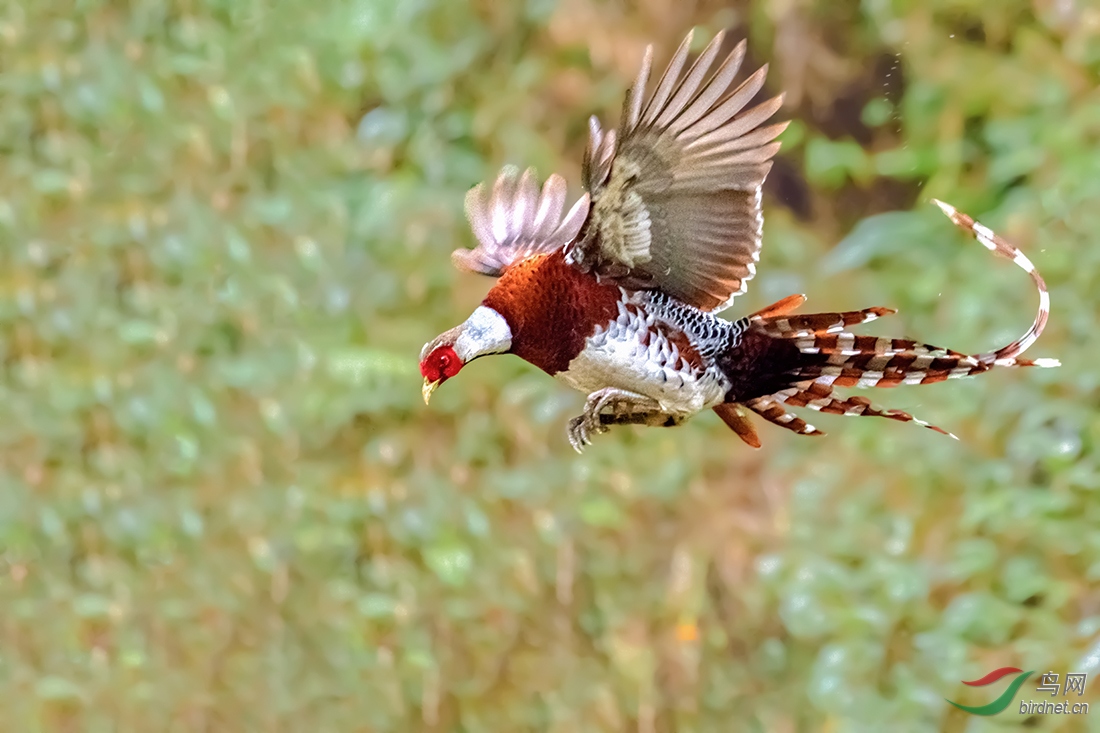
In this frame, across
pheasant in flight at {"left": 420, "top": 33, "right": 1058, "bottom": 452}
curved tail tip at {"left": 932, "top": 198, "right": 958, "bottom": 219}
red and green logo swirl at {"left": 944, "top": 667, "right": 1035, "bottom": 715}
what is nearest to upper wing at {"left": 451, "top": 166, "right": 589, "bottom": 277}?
pheasant in flight at {"left": 420, "top": 33, "right": 1058, "bottom": 452}

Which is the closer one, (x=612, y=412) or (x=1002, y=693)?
(x=612, y=412)

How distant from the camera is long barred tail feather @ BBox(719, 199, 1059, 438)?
0.37 metres

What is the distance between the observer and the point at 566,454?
0.77m

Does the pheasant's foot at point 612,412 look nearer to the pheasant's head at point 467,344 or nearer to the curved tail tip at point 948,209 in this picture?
the pheasant's head at point 467,344

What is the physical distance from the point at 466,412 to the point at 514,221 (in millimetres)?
373

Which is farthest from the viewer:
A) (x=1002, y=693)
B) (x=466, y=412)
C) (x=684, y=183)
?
(x=466, y=412)

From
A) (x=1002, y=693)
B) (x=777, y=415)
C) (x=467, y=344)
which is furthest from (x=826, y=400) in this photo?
(x=1002, y=693)

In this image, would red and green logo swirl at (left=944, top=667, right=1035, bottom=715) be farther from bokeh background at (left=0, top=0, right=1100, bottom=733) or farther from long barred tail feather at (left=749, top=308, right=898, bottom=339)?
long barred tail feather at (left=749, top=308, right=898, bottom=339)

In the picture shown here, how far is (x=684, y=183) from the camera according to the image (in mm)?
371

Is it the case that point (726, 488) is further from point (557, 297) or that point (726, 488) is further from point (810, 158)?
point (557, 297)

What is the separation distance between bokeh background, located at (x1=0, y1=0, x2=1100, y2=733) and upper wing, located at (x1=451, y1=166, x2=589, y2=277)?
23 cm

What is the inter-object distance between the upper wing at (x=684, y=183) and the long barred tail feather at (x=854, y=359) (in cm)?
3

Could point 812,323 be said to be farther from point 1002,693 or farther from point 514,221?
point 1002,693

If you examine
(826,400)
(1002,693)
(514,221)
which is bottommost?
(1002,693)
